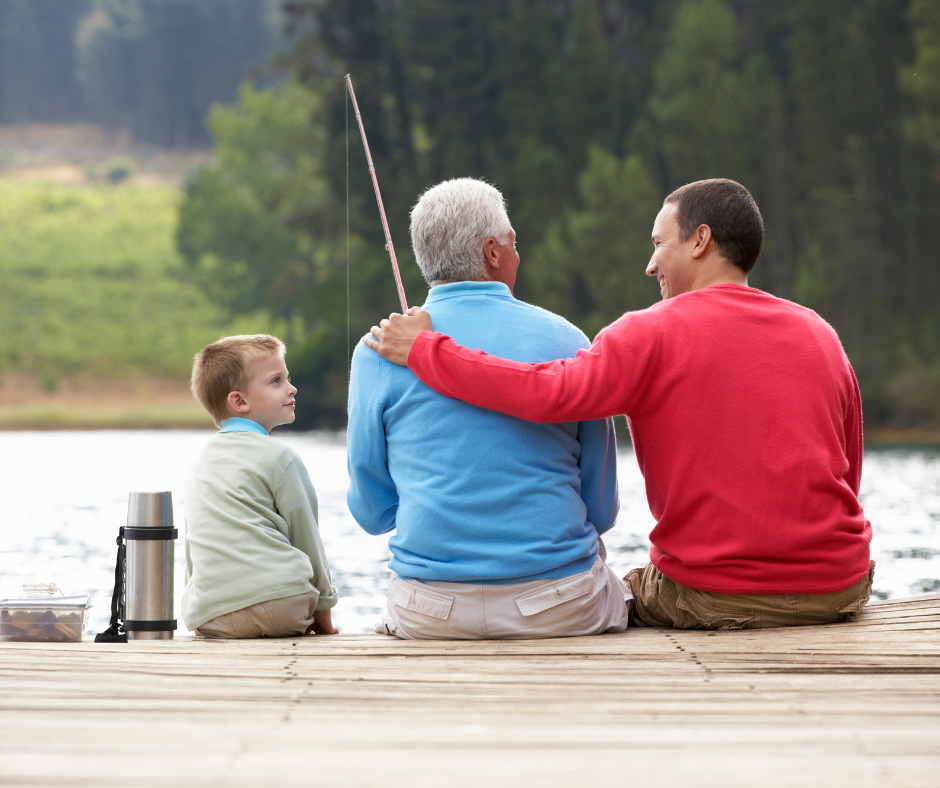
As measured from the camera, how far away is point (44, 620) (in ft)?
8.68

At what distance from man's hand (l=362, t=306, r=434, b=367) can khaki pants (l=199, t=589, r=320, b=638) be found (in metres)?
0.60

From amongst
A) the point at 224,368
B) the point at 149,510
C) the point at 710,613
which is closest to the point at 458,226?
the point at 224,368

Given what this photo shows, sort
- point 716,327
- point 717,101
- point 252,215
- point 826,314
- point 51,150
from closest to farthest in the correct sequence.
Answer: point 716,327 → point 826,314 → point 717,101 → point 252,215 → point 51,150

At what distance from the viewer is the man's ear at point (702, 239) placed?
2.40m

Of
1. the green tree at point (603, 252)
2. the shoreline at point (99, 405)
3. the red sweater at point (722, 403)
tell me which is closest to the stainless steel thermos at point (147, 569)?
the red sweater at point (722, 403)

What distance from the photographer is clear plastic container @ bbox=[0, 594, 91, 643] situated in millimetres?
2643

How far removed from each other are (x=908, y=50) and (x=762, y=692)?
2654 cm

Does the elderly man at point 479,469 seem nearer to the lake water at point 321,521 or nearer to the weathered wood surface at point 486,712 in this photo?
the weathered wood surface at point 486,712

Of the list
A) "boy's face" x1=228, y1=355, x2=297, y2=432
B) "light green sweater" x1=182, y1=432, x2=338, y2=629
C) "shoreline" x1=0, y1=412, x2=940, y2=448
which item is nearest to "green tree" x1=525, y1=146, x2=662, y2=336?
"shoreline" x1=0, y1=412, x2=940, y2=448

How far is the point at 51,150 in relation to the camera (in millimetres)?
56625

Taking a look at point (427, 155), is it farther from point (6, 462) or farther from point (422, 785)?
point (422, 785)

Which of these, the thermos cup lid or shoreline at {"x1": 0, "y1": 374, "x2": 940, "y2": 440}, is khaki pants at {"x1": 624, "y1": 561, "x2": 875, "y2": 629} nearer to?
the thermos cup lid

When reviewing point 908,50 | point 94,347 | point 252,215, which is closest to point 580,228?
point 908,50

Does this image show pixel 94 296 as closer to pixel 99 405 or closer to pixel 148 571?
pixel 99 405
